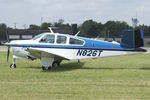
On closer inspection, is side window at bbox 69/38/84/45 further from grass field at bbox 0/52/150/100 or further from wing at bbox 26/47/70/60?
grass field at bbox 0/52/150/100

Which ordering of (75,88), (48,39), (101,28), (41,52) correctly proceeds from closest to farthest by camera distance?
(75,88)
(41,52)
(48,39)
(101,28)

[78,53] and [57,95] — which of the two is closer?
[57,95]

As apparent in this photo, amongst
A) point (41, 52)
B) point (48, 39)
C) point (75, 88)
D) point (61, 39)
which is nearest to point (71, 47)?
point (61, 39)

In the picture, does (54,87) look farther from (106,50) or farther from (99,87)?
(106,50)

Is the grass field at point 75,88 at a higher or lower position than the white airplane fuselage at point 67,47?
lower

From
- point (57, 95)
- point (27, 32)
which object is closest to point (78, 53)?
point (57, 95)

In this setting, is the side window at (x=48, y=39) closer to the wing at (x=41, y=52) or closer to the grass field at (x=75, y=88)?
the wing at (x=41, y=52)

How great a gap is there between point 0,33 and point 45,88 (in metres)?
108

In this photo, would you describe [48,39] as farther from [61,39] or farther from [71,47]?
[71,47]

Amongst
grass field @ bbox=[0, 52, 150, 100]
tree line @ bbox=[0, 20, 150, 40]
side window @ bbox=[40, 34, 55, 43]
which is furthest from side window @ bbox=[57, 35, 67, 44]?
tree line @ bbox=[0, 20, 150, 40]

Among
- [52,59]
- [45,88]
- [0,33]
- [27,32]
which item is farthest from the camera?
[0,33]

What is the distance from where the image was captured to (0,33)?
115438 millimetres

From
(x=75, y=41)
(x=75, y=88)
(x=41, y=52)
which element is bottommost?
(x=75, y=88)

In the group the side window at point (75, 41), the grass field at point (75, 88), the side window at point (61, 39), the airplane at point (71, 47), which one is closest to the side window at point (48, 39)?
the airplane at point (71, 47)
